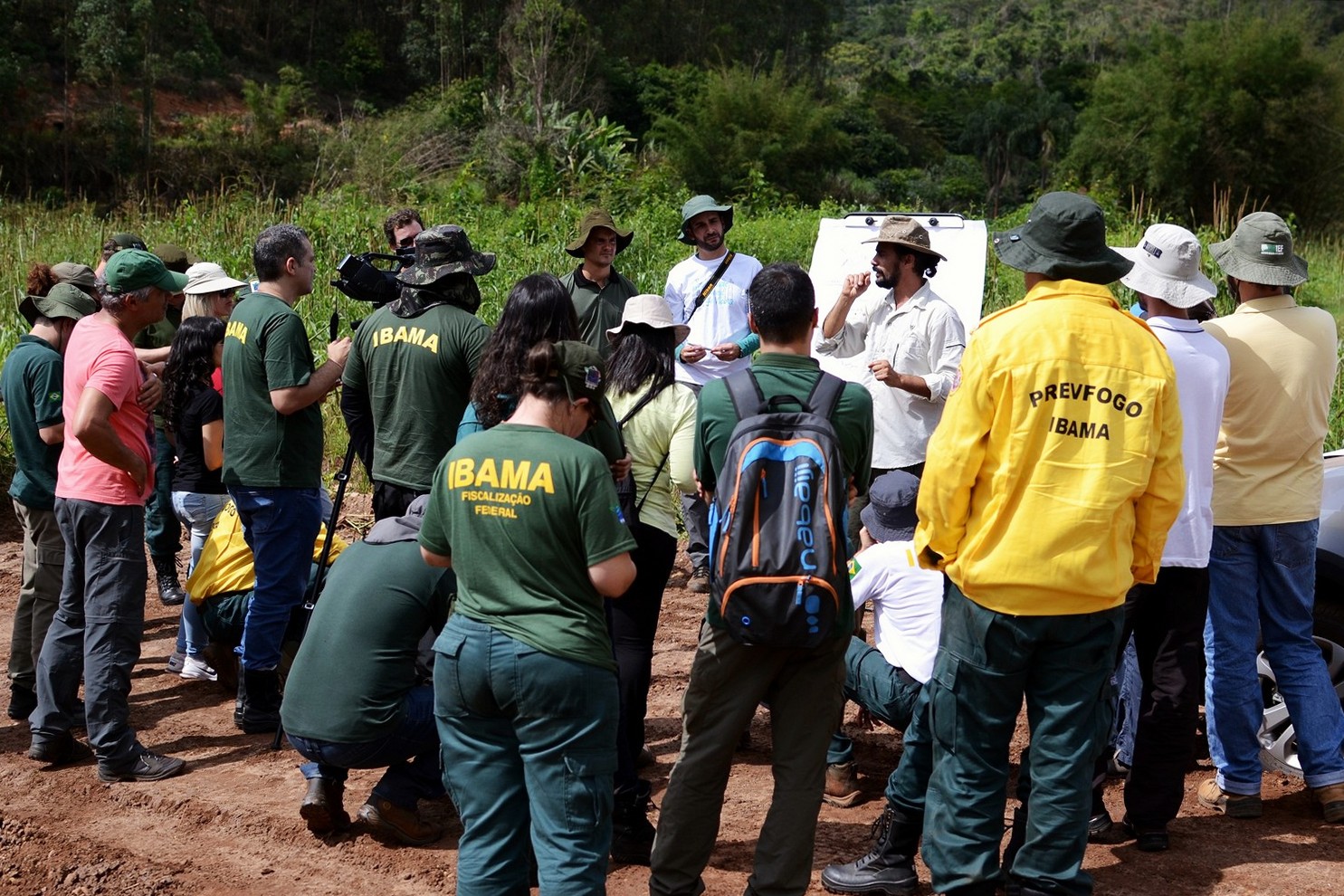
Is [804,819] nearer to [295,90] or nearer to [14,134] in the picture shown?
[14,134]

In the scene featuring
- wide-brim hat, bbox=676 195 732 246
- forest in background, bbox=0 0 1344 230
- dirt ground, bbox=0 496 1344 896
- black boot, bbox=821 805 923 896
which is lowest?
dirt ground, bbox=0 496 1344 896

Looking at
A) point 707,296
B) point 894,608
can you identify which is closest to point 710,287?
point 707,296

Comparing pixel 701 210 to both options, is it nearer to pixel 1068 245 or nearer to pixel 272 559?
pixel 272 559

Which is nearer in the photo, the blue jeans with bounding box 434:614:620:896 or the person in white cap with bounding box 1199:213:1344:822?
the blue jeans with bounding box 434:614:620:896

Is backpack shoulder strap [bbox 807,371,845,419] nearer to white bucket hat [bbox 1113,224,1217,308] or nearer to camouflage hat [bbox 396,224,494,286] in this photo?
white bucket hat [bbox 1113,224,1217,308]

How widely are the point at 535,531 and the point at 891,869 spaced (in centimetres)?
170

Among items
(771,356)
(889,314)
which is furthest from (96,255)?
(771,356)

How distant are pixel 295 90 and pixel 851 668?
38085mm

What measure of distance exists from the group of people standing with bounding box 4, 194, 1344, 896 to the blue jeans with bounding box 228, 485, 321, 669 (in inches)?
0.7

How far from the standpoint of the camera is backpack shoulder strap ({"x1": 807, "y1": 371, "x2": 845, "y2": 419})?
139 inches

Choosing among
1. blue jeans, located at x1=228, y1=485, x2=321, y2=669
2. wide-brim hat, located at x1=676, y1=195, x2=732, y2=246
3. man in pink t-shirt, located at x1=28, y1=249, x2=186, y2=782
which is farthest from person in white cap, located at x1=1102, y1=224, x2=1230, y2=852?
man in pink t-shirt, located at x1=28, y1=249, x2=186, y2=782

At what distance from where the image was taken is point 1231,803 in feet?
14.8

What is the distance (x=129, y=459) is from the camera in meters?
4.93

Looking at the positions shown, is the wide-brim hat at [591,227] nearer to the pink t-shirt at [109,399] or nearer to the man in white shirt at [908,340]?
the man in white shirt at [908,340]
